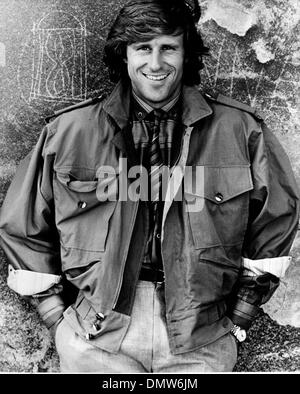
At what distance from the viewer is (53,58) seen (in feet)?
12.5

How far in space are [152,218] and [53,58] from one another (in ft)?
3.28

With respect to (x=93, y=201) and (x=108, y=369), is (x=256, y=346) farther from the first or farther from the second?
(x=93, y=201)

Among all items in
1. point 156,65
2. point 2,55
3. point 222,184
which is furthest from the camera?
point 2,55

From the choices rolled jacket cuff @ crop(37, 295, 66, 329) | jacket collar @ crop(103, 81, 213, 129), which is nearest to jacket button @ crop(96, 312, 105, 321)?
rolled jacket cuff @ crop(37, 295, 66, 329)

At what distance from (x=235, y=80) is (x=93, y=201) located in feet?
3.37

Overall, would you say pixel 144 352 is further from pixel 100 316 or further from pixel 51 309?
pixel 51 309

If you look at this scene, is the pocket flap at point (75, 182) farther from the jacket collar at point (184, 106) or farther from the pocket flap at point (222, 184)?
the pocket flap at point (222, 184)

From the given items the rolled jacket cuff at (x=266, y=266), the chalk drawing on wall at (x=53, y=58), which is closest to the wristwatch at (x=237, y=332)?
the rolled jacket cuff at (x=266, y=266)

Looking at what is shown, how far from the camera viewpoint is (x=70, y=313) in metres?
3.45

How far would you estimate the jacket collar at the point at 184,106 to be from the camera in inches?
136

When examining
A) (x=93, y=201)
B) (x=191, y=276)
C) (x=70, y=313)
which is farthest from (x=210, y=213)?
(x=70, y=313)

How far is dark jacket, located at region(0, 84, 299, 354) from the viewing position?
133 inches

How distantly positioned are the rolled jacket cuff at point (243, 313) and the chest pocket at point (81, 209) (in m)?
0.73
